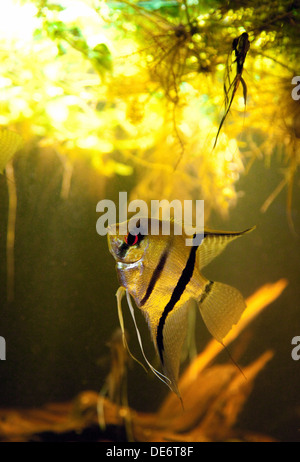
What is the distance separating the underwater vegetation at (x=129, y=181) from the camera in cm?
157

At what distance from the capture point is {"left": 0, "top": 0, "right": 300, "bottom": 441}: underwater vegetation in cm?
157

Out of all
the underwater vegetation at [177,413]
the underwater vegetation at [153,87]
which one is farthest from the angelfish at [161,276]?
the underwater vegetation at [177,413]

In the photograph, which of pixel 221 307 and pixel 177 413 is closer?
pixel 221 307

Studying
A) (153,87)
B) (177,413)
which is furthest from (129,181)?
(177,413)

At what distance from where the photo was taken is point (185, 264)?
875mm

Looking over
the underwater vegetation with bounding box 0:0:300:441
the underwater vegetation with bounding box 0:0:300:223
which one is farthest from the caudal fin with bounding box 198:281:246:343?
the underwater vegetation with bounding box 0:0:300:441

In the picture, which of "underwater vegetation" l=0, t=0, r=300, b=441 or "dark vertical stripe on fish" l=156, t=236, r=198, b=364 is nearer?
"dark vertical stripe on fish" l=156, t=236, r=198, b=364

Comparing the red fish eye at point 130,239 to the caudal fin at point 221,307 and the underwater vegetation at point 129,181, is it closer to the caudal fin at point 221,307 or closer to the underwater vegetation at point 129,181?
the caudal fin at point 221,307

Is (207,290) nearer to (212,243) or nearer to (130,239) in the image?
(212,243)

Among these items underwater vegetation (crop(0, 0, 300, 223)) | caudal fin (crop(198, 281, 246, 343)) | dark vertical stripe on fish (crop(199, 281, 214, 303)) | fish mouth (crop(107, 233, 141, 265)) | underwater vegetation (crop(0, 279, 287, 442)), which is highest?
underwater vegetation (crop(0, 0, 300, 223))

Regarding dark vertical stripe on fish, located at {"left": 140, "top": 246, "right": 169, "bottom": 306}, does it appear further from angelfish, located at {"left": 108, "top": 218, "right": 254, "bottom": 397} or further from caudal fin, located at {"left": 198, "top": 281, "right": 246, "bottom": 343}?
caudal fin, located at {"left": 198, "top": 281, "right": 246, "bottom": 343}

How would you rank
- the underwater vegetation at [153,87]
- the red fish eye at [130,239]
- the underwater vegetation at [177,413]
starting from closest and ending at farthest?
the red fish eye at [130,239]
the underwater vegetation at [153,87]
the underwater vegetation at [177,413]

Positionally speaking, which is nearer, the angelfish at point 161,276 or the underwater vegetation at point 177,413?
the angelfish at point 161,276

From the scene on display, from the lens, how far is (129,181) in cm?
220
